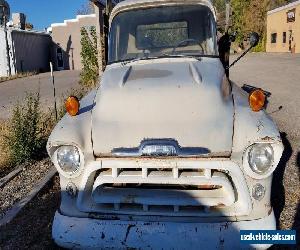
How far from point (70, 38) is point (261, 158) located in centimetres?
3649

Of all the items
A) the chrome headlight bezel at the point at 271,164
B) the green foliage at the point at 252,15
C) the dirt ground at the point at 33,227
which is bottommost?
the dirt ground at the point at 33,227

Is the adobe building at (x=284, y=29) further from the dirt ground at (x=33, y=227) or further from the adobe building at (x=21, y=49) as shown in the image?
the dirt ground at (x=33, y=227)

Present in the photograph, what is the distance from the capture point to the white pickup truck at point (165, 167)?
2938mm

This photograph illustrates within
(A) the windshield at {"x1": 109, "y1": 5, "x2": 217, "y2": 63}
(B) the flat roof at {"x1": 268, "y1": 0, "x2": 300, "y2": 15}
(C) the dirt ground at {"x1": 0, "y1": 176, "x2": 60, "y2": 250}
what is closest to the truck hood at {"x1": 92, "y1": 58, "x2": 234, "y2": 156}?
(A) the windshield at {"x1": 109, "y1": 5, "x2": 217, "y2": 63}

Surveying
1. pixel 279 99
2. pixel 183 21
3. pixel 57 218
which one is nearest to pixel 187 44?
pixel 183 21

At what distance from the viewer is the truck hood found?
10.1 feet

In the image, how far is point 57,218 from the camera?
3.17 metres

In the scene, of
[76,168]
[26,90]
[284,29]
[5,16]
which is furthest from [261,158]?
[284,29]


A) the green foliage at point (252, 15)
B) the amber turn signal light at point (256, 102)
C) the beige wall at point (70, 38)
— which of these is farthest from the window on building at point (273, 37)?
the amber turn signal light at point (256, 102)

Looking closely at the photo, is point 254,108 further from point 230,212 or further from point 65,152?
point 65,152

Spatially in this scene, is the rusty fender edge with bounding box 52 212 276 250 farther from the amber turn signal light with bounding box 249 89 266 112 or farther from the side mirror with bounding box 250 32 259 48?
the side mirror with bounding box 250 32 259 48

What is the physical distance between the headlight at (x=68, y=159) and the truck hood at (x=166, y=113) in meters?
0.18

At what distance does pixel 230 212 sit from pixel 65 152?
147cm

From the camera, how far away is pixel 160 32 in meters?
4.79
